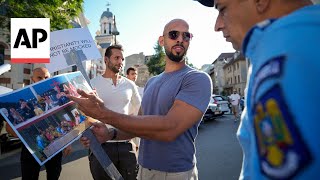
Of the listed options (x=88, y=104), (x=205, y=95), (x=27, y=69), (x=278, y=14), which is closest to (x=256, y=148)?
(x=278, y=14)

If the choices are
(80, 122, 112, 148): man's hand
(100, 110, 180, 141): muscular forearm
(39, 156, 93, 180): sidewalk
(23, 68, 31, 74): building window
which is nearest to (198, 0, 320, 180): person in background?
(100, 110, 180, 141): muscular forearm

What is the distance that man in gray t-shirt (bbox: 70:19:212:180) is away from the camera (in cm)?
156

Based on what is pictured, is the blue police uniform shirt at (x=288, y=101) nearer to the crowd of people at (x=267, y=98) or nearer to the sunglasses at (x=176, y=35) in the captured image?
the crowd of people at (x=267, y=98)

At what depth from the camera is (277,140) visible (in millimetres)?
518

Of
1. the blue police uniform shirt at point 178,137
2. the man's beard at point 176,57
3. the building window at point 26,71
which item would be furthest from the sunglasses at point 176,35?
the building window at point 26,71

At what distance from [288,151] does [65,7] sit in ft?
41.9

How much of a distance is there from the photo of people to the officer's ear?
122 centimetres

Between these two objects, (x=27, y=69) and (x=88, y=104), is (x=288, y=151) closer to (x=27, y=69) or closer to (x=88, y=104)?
(x=88, y=104)

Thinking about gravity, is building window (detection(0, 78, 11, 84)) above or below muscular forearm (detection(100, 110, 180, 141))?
below

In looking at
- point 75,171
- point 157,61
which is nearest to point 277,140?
point 75,171

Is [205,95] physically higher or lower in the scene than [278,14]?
lower

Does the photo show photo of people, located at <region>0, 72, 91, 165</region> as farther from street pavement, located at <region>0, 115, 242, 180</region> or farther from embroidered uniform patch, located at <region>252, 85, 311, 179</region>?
street pavement, located at <region>0, 115, 242, 180</region>

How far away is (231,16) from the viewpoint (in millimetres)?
968

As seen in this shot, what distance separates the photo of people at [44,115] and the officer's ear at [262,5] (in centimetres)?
122
